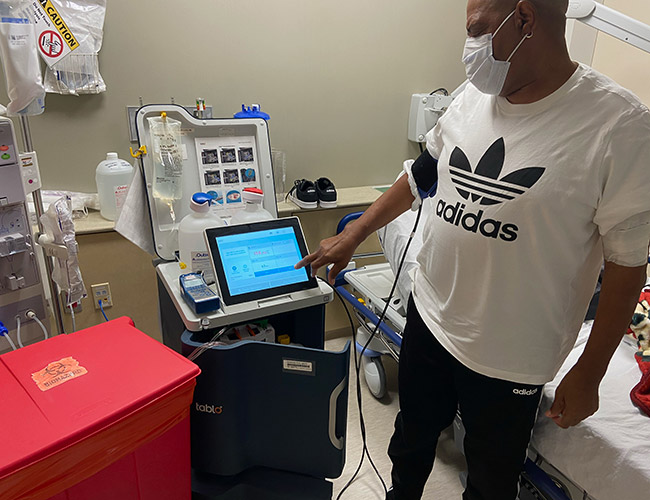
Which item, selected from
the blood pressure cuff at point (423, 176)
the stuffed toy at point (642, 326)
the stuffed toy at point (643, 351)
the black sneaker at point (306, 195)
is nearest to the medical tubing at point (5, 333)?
the blood pressure cuff at point (423, 176)

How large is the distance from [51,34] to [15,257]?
99 centimetres

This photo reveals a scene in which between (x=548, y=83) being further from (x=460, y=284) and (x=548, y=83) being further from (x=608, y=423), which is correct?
(x=608, y=423)

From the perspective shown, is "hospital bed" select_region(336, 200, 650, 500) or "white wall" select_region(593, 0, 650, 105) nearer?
"hospital bed" select_region(336, 200, 650, 500)

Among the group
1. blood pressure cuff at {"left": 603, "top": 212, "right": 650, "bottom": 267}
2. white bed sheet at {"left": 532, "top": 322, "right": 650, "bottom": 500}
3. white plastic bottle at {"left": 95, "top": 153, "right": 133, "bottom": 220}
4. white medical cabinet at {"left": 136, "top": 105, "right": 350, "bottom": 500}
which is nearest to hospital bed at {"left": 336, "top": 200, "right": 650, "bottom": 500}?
white bed sheet at {"left": 532, "top": 322, "right": 650, "bottom": 500}

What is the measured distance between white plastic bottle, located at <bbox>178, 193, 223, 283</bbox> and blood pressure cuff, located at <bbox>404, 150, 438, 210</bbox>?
0.58m

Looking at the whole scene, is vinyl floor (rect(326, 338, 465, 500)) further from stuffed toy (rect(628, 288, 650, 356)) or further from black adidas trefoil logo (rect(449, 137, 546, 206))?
black adidas trefoil logo (rect(449, 137, 546, 206))

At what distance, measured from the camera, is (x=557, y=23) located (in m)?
0.88

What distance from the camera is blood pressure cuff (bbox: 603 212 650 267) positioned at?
806 mm

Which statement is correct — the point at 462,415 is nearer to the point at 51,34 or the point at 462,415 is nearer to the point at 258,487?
the point at 258,487

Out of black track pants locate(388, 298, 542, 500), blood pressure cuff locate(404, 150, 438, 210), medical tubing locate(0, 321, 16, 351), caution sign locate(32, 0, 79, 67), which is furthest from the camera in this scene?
caution sign locate(32, 0, 79, 67)

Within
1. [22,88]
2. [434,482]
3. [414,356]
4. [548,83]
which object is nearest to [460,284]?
[414,356]

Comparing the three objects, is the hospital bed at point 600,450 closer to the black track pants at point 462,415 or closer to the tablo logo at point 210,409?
the black track pants at point 462,415

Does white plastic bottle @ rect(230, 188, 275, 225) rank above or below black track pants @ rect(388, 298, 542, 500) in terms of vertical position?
above

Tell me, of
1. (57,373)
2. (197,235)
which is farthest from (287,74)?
(57,373)
